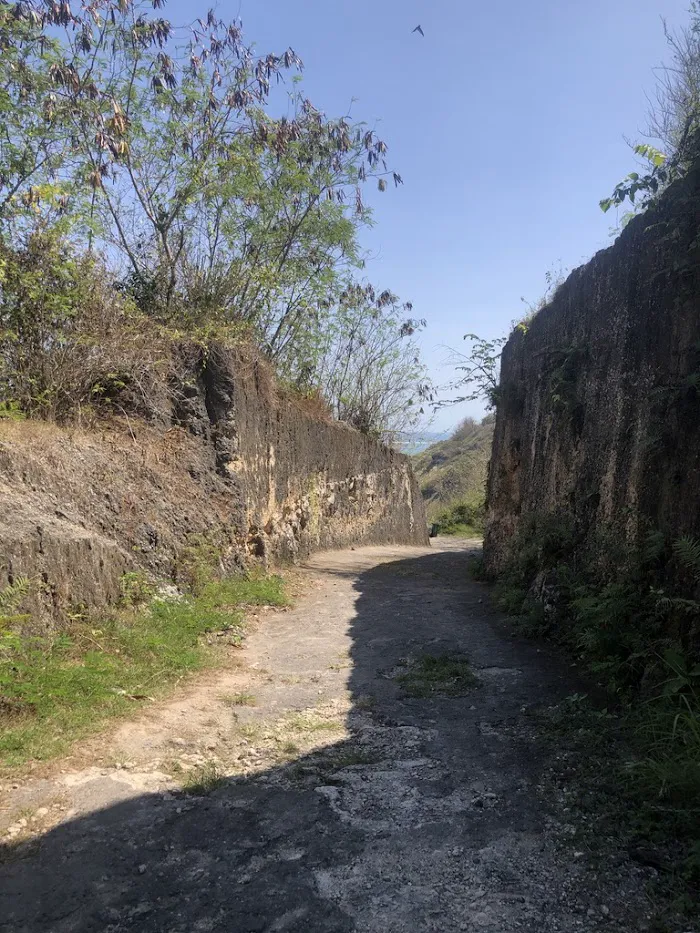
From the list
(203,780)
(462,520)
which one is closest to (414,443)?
(462,520)

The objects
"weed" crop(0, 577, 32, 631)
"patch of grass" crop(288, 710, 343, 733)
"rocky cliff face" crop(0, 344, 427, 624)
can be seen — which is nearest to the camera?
"patch of grass" crop(288, 710, 343, 733)

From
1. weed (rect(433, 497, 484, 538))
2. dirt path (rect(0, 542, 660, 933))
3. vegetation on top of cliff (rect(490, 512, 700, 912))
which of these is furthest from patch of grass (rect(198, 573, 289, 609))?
weed (rect(433, 497, 484, 538))

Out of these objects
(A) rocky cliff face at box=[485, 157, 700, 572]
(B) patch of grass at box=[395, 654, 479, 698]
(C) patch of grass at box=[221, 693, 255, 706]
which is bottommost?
(C) patch of grass at box=[221, 693, 255, 706]

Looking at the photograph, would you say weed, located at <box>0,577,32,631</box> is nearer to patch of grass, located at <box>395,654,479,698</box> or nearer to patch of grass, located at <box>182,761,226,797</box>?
patch of grass, located at <box>182,761,226,797</box>

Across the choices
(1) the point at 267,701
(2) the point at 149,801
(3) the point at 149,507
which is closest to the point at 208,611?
(3) the point at 149,507

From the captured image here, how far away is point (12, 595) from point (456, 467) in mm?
37536

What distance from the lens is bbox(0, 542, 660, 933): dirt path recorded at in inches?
98.7

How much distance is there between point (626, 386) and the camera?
6.03m

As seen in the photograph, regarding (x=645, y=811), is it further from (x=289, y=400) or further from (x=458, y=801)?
(x=289, y=400)

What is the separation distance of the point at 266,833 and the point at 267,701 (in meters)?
1.92

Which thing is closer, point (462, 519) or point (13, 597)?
point (13, 597)

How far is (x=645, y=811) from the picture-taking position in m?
3.07

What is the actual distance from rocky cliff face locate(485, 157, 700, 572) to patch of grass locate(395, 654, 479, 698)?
183 centimetres

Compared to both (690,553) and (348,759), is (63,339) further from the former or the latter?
(690,553)
